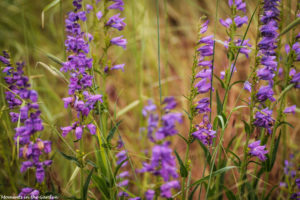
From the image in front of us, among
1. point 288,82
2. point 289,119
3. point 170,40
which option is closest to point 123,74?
point 170,40

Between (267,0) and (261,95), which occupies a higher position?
(267,0)

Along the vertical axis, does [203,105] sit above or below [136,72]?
below

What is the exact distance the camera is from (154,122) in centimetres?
120

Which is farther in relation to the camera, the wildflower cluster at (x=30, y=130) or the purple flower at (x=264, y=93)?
the purple flower at (x=264, y=93)

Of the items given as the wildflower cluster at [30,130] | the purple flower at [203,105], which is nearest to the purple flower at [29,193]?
the wildflower cluster at [30,130]

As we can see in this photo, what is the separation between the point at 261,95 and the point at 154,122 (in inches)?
41.7

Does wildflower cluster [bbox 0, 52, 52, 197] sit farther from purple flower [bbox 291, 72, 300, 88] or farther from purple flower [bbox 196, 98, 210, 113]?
purple flower [bbox 291, 72, 300, 88]

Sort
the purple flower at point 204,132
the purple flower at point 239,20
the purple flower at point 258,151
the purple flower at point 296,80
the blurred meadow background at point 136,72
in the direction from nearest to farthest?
the purple flower at point 204,132 → the purple flower at point 258,151 → the purple flower at point 239,20 → the purple flower at point 296,80 → the blurred meadow background at point 136,72

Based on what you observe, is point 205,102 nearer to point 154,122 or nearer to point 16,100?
point 154,122

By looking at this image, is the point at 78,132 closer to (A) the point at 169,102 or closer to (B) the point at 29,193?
(B) the point at 29,193

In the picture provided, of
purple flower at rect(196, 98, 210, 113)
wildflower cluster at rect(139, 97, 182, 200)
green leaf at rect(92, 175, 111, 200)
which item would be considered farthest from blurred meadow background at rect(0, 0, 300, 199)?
wildflower cluster at rect(139, 97, 182, 200)

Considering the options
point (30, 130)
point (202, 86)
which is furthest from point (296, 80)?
point (30, 130)

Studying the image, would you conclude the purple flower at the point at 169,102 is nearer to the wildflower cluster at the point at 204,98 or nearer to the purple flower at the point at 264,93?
the wildflower cluster at the point at 204,98

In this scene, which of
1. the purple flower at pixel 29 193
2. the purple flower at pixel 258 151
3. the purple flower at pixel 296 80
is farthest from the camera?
the purple flower at pixel 296 80
